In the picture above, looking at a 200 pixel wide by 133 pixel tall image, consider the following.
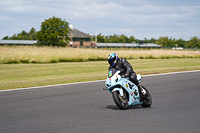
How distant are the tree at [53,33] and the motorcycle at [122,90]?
51.7 m

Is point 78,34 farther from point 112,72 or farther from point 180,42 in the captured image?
point 180,42

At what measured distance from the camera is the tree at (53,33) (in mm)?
59000

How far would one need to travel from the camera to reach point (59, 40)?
6053cm

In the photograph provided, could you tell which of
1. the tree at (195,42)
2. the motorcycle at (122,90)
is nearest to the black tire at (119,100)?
the motorcycle at (122,90)

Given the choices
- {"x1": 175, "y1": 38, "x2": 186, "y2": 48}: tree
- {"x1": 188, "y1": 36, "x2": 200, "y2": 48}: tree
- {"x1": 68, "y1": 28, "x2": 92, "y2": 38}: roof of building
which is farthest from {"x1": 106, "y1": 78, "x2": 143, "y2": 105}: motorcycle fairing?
{"x1": 175, "y1": 38, "x2": 186, "y2": 48}: tree

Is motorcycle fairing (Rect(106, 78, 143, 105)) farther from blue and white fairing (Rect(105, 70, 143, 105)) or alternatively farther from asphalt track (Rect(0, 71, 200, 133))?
asphalt track (Rect(0, 71, 200, 133))

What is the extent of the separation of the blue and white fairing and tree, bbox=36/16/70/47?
170 ft

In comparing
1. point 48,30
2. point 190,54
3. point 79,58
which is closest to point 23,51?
point 79,58

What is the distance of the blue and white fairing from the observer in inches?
286

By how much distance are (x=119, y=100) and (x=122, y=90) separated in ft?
0.89

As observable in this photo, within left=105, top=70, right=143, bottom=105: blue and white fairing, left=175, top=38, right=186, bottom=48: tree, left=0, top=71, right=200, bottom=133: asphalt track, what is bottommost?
left=0, top=71, right=200, bottom=133: asphalt track

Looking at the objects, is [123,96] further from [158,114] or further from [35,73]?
[35,73]

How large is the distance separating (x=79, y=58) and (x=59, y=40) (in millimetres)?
32725

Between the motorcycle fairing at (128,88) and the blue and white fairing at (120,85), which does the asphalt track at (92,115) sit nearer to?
the motorcycle fairing at (128,88)
